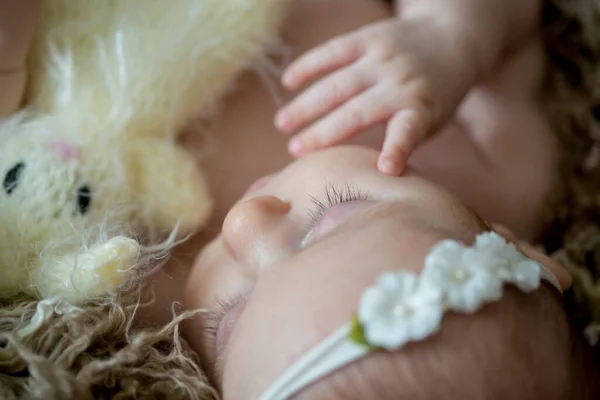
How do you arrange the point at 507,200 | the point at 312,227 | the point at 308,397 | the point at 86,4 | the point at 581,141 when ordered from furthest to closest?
the point at 581,141
the point at 507,200
the point at 86,4
the point at 312,227
the point at 308,397

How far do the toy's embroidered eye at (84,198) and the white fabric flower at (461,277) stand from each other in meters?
0.37

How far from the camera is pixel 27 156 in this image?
65 centimetres

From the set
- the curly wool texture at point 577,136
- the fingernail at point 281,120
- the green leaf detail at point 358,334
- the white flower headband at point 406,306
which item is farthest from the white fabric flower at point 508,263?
the curly wool texture at point 577,136

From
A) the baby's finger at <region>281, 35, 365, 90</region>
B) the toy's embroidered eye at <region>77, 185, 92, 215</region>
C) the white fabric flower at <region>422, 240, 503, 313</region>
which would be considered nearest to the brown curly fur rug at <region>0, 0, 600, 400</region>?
the toy's embroidered eye at <region>77, 185, 92, 215</region>

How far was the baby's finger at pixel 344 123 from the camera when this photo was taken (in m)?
0.74

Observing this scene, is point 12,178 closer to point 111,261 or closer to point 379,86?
point 111,261

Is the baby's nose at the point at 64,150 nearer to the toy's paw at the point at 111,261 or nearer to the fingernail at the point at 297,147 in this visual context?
the toy's paw at the point at 111,261

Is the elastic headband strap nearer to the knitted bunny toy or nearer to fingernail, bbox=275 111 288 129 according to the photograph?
the knitted bunny toy

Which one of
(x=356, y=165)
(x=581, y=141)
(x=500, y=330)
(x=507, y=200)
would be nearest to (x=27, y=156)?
(x=356, y=165)

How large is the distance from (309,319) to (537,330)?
7.2 inches

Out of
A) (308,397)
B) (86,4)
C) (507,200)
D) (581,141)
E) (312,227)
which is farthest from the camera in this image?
(581,141)

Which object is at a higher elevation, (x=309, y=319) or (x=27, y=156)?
(x=27, y=156)

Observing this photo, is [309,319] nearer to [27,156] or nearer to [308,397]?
[308,397]

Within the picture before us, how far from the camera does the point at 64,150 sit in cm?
67
